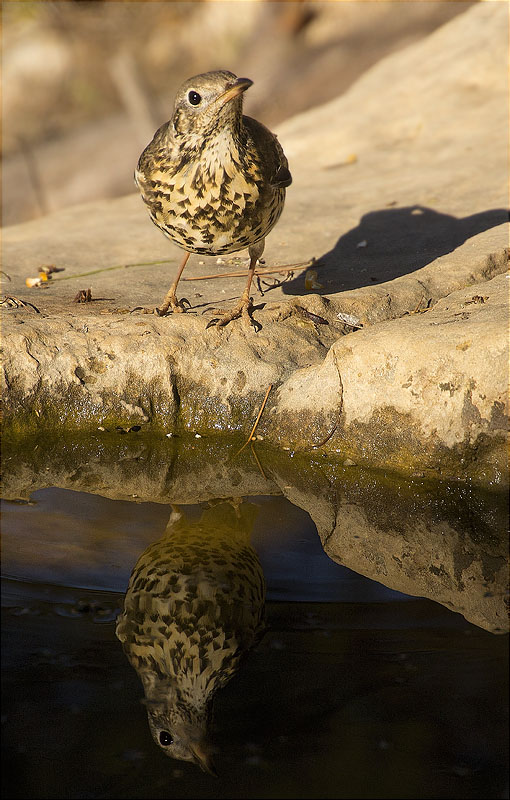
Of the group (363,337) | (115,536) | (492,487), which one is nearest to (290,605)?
(115,536)

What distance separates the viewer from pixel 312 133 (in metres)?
9.54

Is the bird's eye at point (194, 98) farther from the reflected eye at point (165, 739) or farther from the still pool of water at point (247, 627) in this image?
the reflected eye at point (165, 739)

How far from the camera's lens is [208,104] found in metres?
4.20

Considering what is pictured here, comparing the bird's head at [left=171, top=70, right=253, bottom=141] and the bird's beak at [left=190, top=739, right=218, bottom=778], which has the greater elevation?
the bird's head at [left=171, top=70, right=253, bottom=141]

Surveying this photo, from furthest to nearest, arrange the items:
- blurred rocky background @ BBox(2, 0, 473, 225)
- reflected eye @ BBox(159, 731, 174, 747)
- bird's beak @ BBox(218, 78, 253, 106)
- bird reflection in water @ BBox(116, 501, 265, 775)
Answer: blurred rocky background @ BBox(2, 0, 473, 225) < bird's beak @ BBox(218, 78, 253, 106) < bird reflection in water @ BBox(116, 501, 265, 775) < reflected eye @ BBox(159, 731, 174, 747)

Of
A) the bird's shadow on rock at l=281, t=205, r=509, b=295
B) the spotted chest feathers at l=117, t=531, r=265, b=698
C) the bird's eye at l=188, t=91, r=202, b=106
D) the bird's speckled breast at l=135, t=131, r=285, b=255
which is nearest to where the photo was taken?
the spotted chest feathers at l=117, t=531, r=265, b=698

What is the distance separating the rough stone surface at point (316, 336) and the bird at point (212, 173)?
46 cm

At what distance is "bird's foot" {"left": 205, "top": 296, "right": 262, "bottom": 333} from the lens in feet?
16.1

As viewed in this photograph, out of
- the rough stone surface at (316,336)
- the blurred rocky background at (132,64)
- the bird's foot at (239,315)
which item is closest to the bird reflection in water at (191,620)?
the rough stone surface at (316,336)

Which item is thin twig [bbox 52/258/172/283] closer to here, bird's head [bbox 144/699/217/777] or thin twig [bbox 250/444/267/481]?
thin twig [bbox 250/444/267/481]

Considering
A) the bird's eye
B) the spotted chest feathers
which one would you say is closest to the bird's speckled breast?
the bird's eye

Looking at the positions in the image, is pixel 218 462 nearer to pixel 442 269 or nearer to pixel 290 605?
pixel 290 605

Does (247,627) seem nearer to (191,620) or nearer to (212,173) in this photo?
(191,620)

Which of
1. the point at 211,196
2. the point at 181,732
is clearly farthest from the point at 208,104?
the point at 181,732
